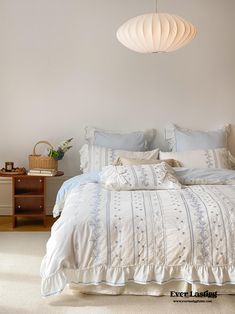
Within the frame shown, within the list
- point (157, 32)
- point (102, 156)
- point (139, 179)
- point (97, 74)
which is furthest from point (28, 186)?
point (157, 32)

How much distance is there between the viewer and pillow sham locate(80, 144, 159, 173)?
14.5 feet

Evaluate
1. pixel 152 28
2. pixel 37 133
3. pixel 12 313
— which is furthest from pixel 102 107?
pixel 12 313

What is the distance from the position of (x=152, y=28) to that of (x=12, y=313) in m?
2.24

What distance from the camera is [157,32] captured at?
3449 mm

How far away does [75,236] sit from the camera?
113 inches

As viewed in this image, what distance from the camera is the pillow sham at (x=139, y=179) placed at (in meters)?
3.62

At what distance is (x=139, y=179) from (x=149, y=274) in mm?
973

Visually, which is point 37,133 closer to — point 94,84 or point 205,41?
point 94,84

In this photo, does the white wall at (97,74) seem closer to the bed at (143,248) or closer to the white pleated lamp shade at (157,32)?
the white pleated lamp shade at (157,32)

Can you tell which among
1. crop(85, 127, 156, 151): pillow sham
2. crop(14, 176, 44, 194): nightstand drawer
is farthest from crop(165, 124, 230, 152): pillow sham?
crop(14, 176, 44, 194): nightstand drawer

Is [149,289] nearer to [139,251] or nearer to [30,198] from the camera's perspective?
[139,251]

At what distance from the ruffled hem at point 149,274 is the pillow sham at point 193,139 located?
1.98 m

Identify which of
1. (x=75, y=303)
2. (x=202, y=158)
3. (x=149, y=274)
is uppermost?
(x=202, y=158)

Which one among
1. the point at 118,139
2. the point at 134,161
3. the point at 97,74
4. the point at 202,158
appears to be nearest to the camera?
the point at 134,161
